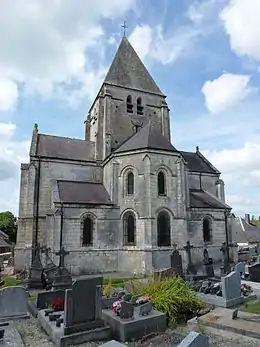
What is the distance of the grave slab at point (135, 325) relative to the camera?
621 cm

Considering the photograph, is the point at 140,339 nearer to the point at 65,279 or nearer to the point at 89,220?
the point at 65,279

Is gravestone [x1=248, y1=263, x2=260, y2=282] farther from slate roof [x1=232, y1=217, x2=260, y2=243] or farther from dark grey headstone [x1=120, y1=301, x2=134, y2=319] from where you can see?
slate roof [x1=232, y1=217, x2=260, y2=243]

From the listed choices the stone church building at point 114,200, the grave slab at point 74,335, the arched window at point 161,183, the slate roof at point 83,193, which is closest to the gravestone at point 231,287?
the grave slab at point 74,335

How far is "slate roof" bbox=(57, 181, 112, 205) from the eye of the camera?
19.5 meters

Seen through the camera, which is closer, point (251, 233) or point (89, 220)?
point (89, 220)

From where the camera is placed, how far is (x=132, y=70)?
94.6ft

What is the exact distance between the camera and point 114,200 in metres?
20.2

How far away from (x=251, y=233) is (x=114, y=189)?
1167 inches

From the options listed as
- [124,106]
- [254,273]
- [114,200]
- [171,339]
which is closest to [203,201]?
[114,200]

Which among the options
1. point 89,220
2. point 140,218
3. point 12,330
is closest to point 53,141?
point 89,220

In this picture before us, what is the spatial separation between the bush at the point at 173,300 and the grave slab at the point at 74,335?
5.77 ft

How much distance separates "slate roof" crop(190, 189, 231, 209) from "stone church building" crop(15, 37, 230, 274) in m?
0.10

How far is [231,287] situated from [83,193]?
44.5 feet

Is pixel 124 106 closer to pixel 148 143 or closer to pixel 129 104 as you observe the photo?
pixel 129 104
